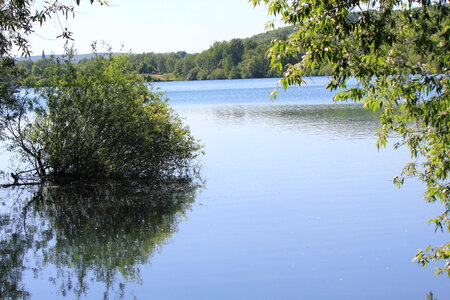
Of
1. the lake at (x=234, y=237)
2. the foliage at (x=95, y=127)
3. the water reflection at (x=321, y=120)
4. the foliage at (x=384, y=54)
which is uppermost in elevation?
the foliage at (x=384, y=54)

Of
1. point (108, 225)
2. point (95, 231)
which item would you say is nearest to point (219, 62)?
point (108, 225)

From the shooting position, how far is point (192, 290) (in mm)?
8969

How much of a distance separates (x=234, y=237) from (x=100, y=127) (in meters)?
7.78

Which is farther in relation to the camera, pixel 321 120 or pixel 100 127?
pixel 321 120

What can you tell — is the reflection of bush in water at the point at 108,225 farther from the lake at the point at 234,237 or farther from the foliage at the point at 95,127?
the foliage at the point at 95,127

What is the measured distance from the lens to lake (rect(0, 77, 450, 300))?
9.03 meters

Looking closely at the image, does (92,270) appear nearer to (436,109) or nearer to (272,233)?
(272,233)

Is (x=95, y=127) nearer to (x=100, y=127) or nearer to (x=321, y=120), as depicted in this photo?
(x=100, y=127)

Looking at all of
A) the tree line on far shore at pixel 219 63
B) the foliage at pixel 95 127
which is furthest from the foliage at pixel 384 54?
the tree line on far shore at pixel 219 63

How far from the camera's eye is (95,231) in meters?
12.3

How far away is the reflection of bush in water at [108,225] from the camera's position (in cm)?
1002

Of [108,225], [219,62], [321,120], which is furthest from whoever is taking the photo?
[219,62]

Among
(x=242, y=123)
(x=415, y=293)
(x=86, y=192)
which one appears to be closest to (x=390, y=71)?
(x=415, y=293)

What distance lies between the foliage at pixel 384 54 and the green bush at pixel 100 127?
11152 millimetres
